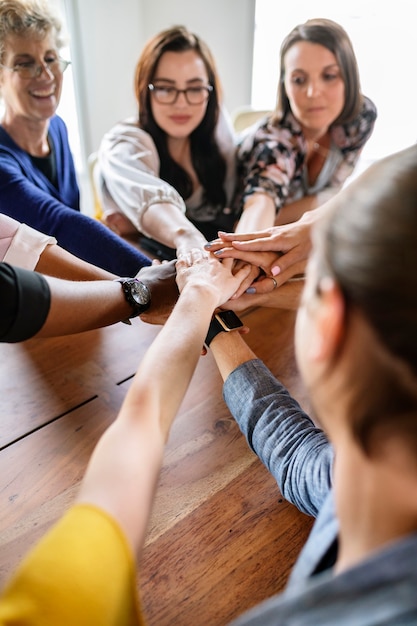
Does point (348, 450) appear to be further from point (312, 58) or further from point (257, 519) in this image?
point (312, 58)

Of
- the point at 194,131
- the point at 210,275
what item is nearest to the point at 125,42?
the point at 194,131

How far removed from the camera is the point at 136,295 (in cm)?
105

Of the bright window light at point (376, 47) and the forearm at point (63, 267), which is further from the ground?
the bright window light at point (376, 47)

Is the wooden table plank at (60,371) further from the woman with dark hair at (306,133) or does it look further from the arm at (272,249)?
the woman with dark hair at (306,133)

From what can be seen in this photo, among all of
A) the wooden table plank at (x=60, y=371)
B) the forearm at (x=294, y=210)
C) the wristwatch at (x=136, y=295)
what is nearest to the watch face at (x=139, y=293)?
the wristwatch at (x=136, y=295)

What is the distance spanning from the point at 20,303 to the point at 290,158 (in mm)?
1094

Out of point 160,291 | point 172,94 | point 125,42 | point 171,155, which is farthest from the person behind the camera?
point 125,42

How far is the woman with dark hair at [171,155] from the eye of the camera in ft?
4.80

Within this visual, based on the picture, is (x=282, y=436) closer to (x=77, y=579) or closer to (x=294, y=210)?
(x=77, y=579)

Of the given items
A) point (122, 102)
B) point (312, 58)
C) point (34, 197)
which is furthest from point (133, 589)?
point (122, 102)

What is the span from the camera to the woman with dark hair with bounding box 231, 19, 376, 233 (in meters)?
1.50

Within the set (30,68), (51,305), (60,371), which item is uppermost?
(30,68)

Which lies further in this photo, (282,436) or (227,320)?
(227,320)

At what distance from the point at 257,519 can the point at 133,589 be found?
12.1 inches
